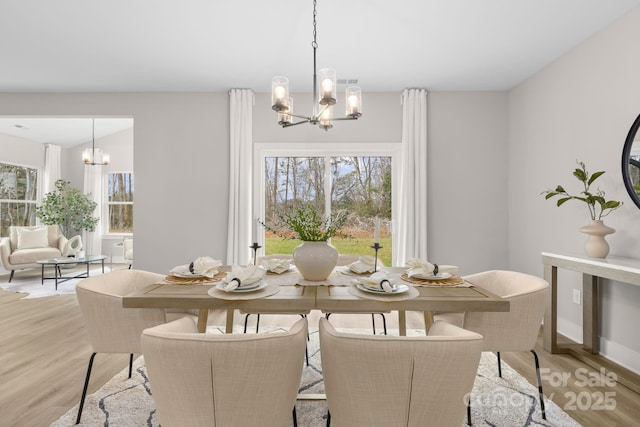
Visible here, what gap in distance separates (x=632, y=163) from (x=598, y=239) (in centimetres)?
58

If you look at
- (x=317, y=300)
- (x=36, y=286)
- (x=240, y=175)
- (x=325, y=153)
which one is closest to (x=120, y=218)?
(x=36, y=286)

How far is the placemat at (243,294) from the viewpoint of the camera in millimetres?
1489

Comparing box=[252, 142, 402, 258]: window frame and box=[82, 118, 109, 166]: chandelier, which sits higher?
box=[82, 118, 109, 166]: chandelier

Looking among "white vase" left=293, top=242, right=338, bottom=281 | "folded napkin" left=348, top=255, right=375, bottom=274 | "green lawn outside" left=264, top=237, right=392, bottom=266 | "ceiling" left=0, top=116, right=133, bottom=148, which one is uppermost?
"ceiling" left=0, top=116, right=133, bottom=148

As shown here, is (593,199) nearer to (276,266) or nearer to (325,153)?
(276,266)

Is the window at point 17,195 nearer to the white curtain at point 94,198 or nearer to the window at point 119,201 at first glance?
the white curtain at point 94,198

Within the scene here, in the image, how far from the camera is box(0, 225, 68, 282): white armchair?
5.32 meters

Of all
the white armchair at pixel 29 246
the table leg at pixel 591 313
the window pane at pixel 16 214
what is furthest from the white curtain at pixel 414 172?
the window pane at pixel 16 214

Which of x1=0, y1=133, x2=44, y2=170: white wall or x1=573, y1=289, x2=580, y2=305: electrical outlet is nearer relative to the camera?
x1=573, y1=289, x2=580, y2=305: electrical outlet

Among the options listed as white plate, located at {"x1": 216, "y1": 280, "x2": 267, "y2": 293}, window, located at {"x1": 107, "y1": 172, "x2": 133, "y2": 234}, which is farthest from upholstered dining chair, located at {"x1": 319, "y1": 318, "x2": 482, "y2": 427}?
window, located at {"x1": 107, "y1": 172, "x2": 133, "y2": 234}

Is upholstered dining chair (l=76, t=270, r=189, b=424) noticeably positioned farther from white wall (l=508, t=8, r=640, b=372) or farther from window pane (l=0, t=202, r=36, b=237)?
window pane (l=0, t=202, r=36, b=237)

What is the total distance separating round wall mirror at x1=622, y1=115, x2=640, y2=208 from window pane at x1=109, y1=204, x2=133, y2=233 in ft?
27.3

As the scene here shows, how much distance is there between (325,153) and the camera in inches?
157

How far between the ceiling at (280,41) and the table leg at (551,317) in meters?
1.94
